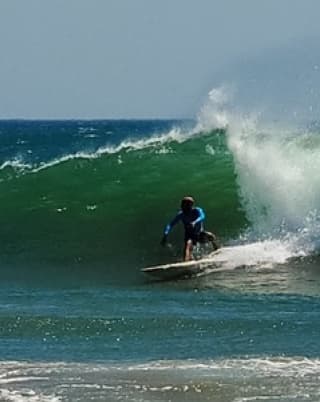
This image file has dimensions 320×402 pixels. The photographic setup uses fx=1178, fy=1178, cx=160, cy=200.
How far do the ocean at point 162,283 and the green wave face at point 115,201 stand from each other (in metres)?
0.04

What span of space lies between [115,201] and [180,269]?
5707 mm

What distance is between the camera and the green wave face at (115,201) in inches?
709

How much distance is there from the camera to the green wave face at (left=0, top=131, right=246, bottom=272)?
709 inches

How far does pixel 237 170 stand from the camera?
20.1m

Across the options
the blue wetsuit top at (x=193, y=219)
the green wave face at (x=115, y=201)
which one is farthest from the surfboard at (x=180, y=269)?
the green wave face at (x=115, y=201)

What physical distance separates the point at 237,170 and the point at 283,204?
82.8 inches

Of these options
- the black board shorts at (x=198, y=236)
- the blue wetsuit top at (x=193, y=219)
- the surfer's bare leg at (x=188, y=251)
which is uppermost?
the blue wetsuit top at (x=193, y=219)

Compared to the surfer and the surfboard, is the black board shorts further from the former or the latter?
the surfboard

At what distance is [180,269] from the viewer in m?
15.3

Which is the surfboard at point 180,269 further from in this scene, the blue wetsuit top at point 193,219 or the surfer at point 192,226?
the blue wetsuit top at point 193,219

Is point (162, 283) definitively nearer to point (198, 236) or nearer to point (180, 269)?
point (180, 269)

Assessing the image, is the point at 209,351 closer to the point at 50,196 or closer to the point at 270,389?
the point at 270,389

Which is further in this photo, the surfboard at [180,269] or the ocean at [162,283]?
the surfboard at [180,269]

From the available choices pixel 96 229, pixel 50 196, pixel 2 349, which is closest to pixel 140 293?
pixel 2 349
